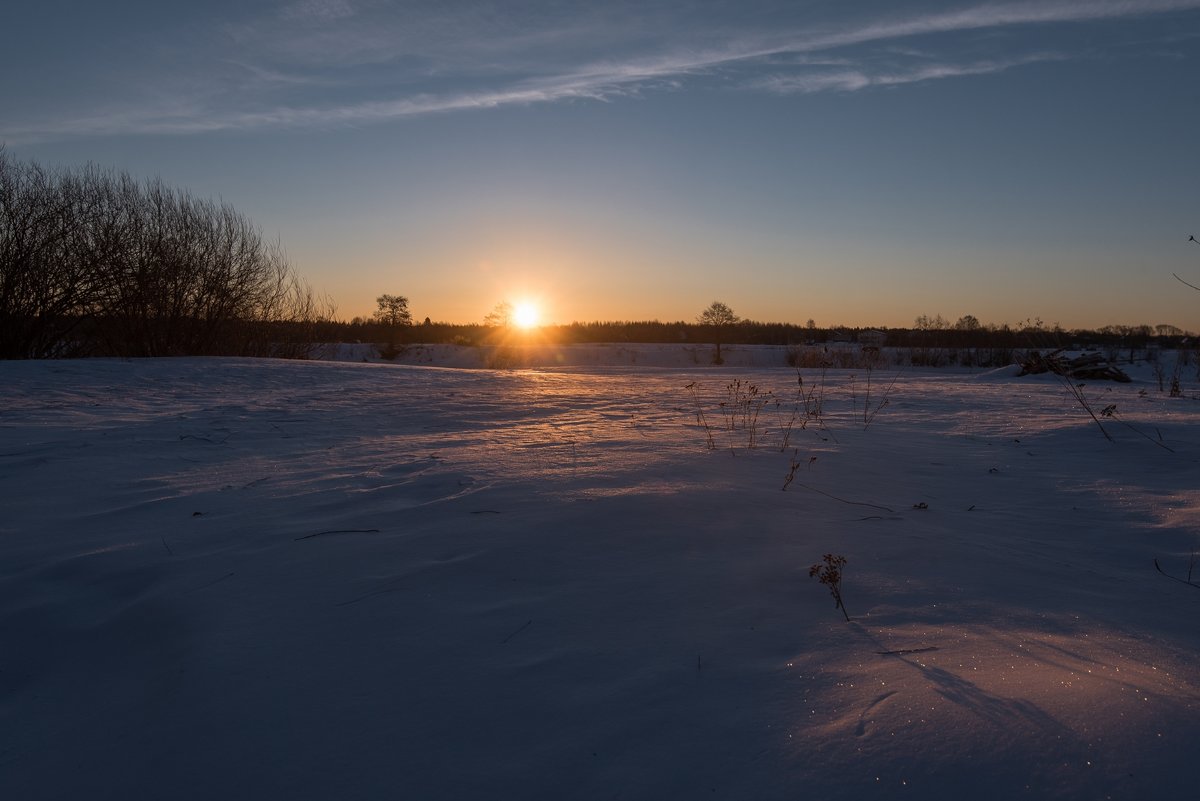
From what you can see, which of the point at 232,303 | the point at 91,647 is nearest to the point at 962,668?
the point at 91,647

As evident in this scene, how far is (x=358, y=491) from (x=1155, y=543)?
3.59 m

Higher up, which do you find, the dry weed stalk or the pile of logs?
the pile of logs

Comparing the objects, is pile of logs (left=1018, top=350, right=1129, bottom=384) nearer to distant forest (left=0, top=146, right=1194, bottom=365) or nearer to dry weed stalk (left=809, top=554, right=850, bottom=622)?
distant forest (left=0, top=146, right=1194, bottom=365)

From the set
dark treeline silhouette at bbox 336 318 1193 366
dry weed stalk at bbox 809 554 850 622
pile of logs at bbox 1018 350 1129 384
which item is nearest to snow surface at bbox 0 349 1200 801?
dry weed stalk at bbox 809 554 850 622

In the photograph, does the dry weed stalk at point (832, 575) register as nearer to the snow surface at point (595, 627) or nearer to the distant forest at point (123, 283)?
the snow surface at point (595, 627)

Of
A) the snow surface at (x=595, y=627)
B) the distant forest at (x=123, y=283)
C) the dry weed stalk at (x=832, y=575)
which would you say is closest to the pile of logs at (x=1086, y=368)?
the distant forest at (x=123, y=283)

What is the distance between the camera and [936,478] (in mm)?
3906

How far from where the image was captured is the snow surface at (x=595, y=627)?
1.38 m

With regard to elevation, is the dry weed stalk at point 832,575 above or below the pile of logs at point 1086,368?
below

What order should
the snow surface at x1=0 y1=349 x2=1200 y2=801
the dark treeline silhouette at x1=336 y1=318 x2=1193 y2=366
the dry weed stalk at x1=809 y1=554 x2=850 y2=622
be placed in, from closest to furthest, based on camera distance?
the snow surface at x1=0 y1=349 x2=1200 y2=801, the dry weed stalk at x1=809 y1=554 x2=850 y2=622, the dark treeline silhouette at x1=336 y1=318 x2=1193 y2=366

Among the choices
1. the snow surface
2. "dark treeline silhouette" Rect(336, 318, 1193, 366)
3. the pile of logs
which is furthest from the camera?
"dark treeline silhouette" Rect(336, 318, 1193, 366)

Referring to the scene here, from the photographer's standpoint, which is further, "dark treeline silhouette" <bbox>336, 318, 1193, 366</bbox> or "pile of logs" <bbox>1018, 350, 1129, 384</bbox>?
"dark treeline silhouette" <bbox>336, 318, 1193, 366</bbox>

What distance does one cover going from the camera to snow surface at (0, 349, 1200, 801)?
4.53 feet

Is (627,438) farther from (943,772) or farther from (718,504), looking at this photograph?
(943,772)
